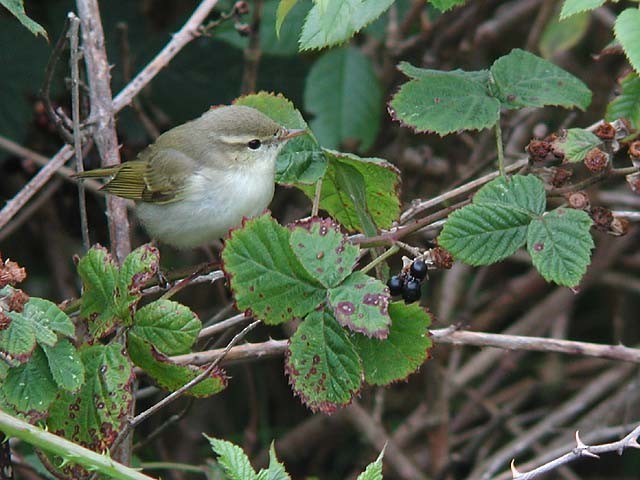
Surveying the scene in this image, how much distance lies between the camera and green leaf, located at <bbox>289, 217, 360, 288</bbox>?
2.03m

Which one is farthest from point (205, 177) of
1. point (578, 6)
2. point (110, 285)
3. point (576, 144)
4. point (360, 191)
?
point (578, 6)

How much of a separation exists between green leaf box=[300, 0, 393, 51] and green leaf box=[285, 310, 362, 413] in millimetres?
650

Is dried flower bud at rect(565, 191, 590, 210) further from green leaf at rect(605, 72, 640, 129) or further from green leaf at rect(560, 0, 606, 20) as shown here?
green leaf at rect(560, 0, 606, 20)

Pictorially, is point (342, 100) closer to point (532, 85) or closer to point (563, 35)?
point (563, 35)

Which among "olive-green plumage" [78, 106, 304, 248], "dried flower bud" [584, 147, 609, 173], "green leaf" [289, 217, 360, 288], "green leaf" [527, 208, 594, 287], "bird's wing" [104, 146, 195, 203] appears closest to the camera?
"green leaf" [289, 217, 360, 288]

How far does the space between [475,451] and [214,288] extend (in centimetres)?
161

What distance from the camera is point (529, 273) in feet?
16.3

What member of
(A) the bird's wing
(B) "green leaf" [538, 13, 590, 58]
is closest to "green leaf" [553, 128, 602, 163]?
(A) the bird's wing

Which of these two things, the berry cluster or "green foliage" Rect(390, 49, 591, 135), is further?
"green foliage" Rect(390, 49, 591, 135)

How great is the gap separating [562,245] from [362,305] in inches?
20.6

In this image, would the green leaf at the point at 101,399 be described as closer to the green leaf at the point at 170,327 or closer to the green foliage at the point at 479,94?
the green leaf at the point at 170,327

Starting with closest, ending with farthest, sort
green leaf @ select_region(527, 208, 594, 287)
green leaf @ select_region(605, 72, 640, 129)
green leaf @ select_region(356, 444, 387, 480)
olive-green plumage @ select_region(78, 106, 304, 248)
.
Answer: green leaf @ select_region(356, 444, 387, 480)
green leaf @ select_region(527, 208, 594, 287)
green leaf @ select_region(605, 72, 640, 129)
olive-green plumage @ select_region(78, 106, 304, 248)

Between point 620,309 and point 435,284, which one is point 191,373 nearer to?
point 435,284

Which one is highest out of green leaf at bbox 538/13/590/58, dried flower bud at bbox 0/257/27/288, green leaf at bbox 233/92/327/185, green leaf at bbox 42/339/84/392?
dried flower bud at bbox 0/257/27/288
